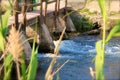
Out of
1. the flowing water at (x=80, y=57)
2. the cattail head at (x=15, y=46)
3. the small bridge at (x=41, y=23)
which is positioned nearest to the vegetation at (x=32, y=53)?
the cattail head at (x=15, y=46)

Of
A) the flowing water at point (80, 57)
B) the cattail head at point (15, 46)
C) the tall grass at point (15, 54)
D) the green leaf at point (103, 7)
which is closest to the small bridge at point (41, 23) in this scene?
the flowing water at point (80, 57)

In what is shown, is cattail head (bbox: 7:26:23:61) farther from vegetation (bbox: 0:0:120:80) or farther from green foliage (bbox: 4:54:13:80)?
green foliage (bbox: 4:54:13:80)

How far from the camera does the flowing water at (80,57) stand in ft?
25.7

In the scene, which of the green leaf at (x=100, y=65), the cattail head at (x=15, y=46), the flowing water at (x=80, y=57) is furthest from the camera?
the flowing water at (x=80, y=57)

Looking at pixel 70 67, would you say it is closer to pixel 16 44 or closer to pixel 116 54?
pixel 116 54

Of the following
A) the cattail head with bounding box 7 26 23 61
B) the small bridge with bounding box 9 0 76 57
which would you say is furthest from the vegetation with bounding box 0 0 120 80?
the small bridge with bounding box 9 0 76 57

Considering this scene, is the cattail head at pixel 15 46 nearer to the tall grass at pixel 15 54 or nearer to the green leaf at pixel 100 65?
the tall grass at pixel 15 54

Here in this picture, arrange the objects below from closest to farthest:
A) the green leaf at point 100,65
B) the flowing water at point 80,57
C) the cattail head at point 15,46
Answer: the cattail head at point 15,46 → the green leaf at point 100,65 → the flowing water at point 80,57

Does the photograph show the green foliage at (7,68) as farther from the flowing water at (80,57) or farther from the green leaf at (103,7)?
the flowing water at (80,57)

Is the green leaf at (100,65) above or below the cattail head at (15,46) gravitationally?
below

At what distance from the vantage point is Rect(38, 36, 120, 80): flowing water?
783 cm

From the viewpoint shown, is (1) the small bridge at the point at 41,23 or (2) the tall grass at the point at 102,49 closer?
(2) the tall grass at the point at 102,49

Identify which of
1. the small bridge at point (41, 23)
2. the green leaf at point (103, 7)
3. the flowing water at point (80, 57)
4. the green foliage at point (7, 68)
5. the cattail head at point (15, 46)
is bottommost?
the flowing water at point (80, 57)

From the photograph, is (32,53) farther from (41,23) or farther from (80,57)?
(41,23)
